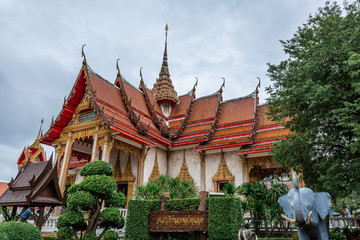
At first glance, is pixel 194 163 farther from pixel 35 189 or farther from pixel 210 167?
pixel 35 189

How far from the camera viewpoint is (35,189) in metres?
6.62

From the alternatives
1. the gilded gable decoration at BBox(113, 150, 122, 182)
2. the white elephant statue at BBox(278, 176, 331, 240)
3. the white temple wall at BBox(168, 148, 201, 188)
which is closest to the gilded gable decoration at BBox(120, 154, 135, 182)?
the gilded gable decoration at BBox(113, 150, 122, 182)

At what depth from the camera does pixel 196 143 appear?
13398mm

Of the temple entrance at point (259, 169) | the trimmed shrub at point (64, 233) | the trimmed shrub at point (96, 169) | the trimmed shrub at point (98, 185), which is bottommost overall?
the trimmed shrub at point (64, 233)

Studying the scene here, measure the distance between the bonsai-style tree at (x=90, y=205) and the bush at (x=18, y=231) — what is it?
147 cm

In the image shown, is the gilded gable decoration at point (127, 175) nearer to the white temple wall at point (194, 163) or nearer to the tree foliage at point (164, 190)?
the tree foliage at point (164, 190)

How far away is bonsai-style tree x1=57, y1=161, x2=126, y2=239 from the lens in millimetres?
6246

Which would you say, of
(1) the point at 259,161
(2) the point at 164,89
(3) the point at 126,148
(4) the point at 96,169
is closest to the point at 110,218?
(4) the point at 96,169

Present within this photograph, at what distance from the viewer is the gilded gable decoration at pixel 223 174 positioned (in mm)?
12453

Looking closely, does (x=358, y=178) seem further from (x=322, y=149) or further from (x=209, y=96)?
(x=209, y=96)

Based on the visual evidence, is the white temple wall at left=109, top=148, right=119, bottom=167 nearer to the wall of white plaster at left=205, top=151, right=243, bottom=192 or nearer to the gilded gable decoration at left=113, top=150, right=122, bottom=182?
the gilded gable decoration at left=113, top=150, right=122, bottom=182

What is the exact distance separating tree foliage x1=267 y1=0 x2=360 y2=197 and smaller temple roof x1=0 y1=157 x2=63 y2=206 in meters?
6.01

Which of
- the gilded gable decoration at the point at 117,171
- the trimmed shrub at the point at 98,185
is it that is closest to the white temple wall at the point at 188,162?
the gilded gable decoration at the point at 117,171

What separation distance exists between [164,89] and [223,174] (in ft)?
21.7
